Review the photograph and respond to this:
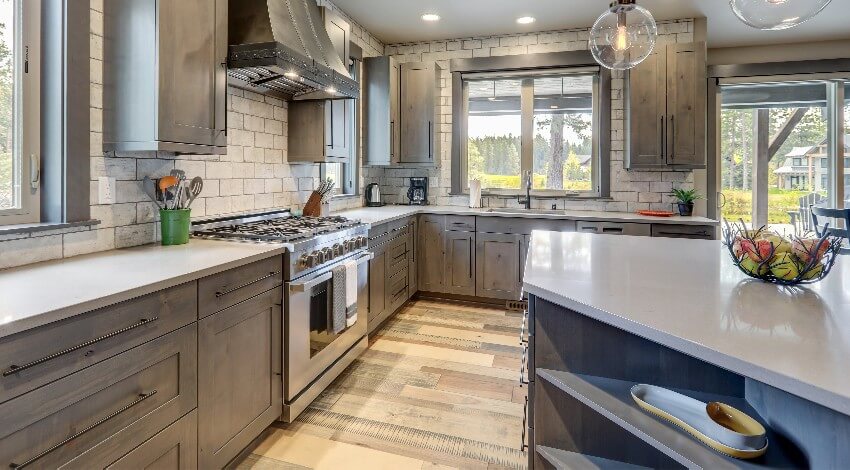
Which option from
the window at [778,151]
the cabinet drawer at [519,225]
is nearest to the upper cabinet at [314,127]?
the cabinet drawer at [519,225]

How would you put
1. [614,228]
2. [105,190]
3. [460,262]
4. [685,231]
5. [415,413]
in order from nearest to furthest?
[105,190] → [415,413] → [685,231] → [614,228] → [460,262]

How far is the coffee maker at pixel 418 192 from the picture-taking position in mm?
5168

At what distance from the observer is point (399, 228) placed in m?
4.12

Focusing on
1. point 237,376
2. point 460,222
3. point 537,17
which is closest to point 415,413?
point 237,376

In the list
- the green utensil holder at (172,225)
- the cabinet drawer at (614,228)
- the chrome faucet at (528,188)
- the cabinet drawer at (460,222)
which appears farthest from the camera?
the chrome faucet at (528,188)

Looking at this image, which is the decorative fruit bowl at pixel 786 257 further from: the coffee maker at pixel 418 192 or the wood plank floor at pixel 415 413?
the coffee maker at pixel 418 192

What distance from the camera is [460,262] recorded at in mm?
4555

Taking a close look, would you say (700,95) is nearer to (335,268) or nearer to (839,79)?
(839,79)

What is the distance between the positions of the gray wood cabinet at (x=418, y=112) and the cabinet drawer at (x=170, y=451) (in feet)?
11.7

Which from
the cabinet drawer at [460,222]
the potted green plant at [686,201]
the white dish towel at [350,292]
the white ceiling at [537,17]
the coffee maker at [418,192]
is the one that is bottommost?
the white dish towel at [350,292]

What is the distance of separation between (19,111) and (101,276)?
2.65 feet

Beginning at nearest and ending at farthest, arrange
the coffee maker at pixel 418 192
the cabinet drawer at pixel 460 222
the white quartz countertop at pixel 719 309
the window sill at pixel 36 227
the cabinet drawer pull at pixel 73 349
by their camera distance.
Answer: the white quartz countertop at pixel 719 309, the cabinet drawer pull at pixel 73 349, the window sill at pixel 36 227, the cabinet drawer at pixel 460 222, the coffee maker at pixel 418 192

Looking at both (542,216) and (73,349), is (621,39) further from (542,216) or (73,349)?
(73,349)

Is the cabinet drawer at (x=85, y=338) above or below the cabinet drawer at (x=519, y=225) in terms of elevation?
below
